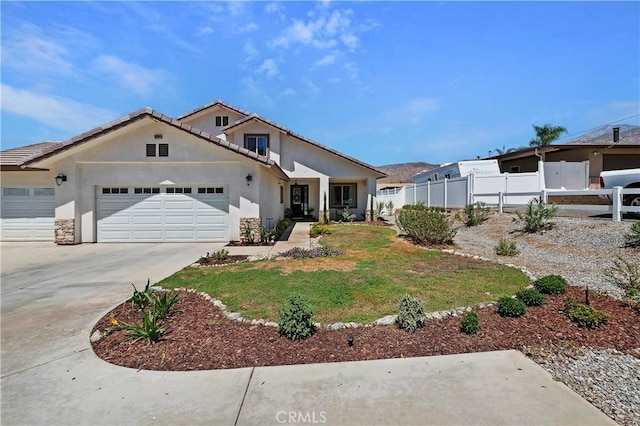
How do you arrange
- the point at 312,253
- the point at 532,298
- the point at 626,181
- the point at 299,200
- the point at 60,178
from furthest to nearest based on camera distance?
the point at 299,200 → the point at 60,178 → the point at 626,181 → the point at 312,253 → the point at 532,298

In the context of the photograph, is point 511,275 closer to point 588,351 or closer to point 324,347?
point 588,351

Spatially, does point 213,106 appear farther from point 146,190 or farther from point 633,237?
point 633,237

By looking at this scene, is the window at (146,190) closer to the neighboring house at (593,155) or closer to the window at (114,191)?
the window at (114,191)

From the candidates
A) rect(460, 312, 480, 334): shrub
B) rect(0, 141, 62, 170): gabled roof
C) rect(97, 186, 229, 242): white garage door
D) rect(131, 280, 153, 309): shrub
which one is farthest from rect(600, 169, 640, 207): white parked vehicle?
rect(0, 141, 62, 170): gabled roof

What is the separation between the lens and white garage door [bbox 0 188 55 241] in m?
13.7

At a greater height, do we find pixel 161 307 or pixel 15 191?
pixel 15 191

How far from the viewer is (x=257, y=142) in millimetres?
20500

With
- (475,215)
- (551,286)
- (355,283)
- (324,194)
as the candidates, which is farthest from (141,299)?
(324,194)

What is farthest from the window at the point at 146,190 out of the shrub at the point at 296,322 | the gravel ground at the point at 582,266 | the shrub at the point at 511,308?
the shrub at the point at 511,308

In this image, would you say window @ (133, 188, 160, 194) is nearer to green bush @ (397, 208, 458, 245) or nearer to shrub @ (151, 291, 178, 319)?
shrub @ (151, 291, 178, 319)

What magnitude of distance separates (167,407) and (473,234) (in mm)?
13423

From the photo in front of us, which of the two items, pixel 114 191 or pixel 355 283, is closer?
pixel 355 283

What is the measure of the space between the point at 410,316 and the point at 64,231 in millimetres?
13597

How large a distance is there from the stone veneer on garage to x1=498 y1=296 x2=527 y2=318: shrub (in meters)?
14.3
